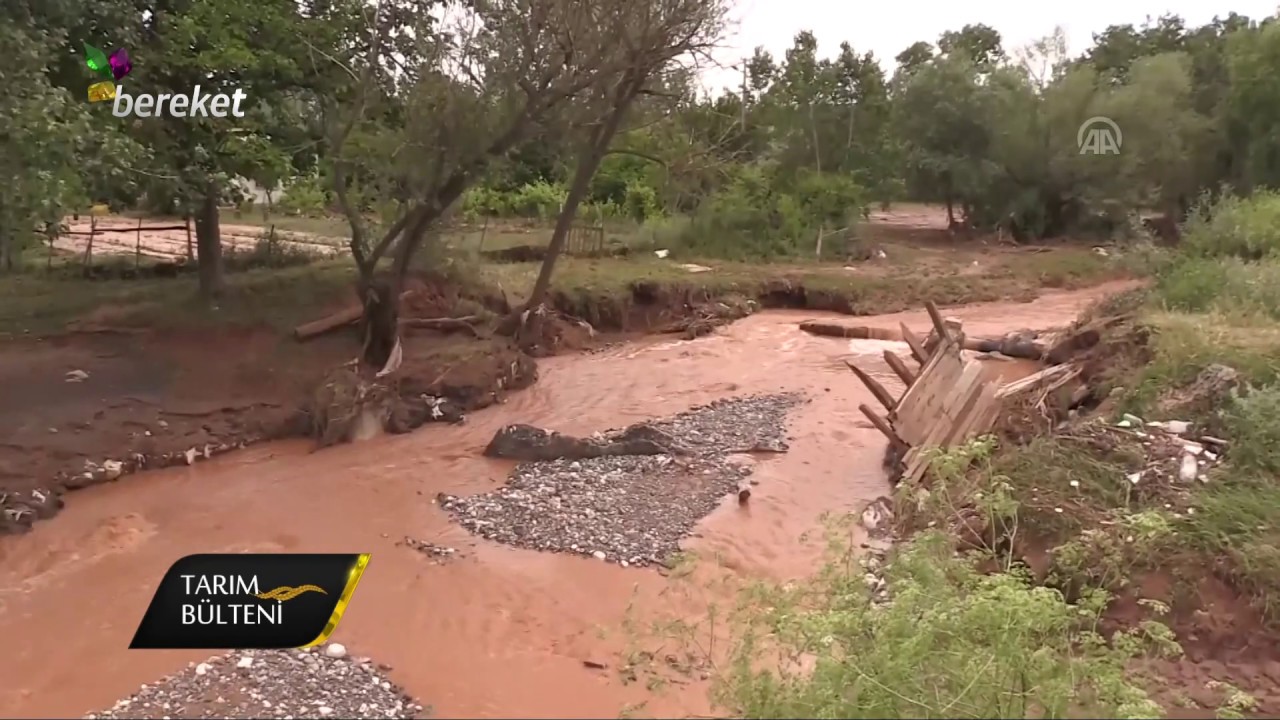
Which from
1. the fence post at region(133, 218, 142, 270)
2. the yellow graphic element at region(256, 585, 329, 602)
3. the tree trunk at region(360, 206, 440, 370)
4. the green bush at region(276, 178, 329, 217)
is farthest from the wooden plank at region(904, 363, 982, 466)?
the fence post at region(133, 218, 142, 270)

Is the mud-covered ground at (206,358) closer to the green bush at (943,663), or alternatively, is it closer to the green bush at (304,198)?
the green bush at (304,198)

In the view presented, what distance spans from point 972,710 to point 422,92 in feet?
29.9

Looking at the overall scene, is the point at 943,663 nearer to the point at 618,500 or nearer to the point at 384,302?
the point at 618,500

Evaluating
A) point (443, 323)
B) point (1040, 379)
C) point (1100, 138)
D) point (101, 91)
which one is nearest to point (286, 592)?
point (101, 91)

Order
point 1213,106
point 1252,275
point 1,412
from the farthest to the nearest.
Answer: point 1213,106 < point 1252,275 < point 1,412

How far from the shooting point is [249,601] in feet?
19.8

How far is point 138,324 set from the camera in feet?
38.0

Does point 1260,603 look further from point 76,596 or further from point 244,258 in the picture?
point 244,258

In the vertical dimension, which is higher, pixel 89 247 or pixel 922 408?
pixel 89 247

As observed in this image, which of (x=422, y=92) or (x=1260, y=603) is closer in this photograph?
(x=1260, y=603)

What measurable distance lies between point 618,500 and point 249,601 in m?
3.33

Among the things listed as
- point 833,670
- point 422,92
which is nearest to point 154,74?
point 422,92

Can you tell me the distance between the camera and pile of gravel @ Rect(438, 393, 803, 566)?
7.61 m

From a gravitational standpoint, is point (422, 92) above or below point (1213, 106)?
below
